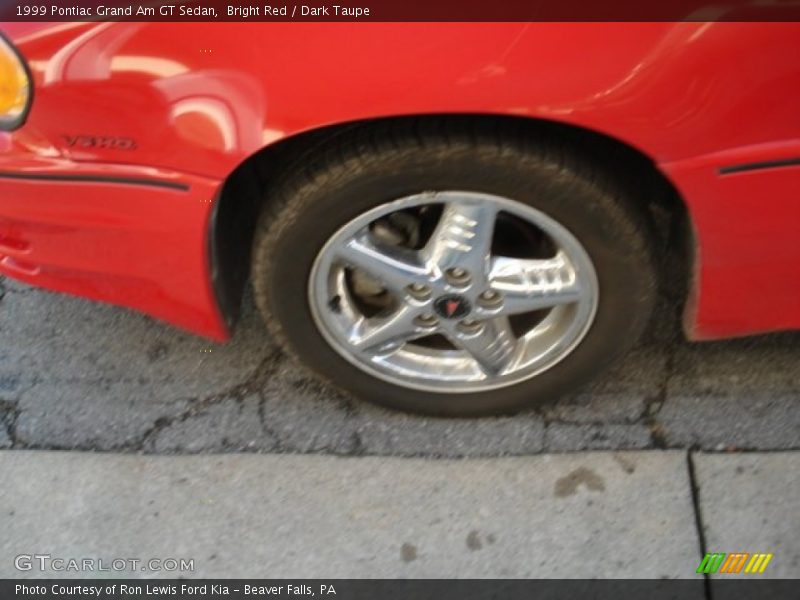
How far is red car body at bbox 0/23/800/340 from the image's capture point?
157 cm

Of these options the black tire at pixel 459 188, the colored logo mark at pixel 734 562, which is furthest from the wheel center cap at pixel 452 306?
the colored logo mark at pixel 734 562

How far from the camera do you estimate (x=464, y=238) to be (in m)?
1.88

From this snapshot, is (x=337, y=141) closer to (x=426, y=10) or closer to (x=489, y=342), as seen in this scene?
(x=426, y=10)

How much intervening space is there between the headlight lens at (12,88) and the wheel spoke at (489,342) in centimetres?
98

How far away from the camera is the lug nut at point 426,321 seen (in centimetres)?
205

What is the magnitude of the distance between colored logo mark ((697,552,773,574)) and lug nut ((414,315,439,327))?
2.55 ft

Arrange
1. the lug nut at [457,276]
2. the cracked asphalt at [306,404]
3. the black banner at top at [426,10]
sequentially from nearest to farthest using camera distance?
the black banner at top at [426,10], the lug nut at [457,276], the cracked asphalt at [306,404]

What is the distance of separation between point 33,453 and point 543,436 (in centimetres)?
125

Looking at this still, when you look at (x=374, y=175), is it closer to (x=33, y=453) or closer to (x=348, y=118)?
(x=348, y=118)
